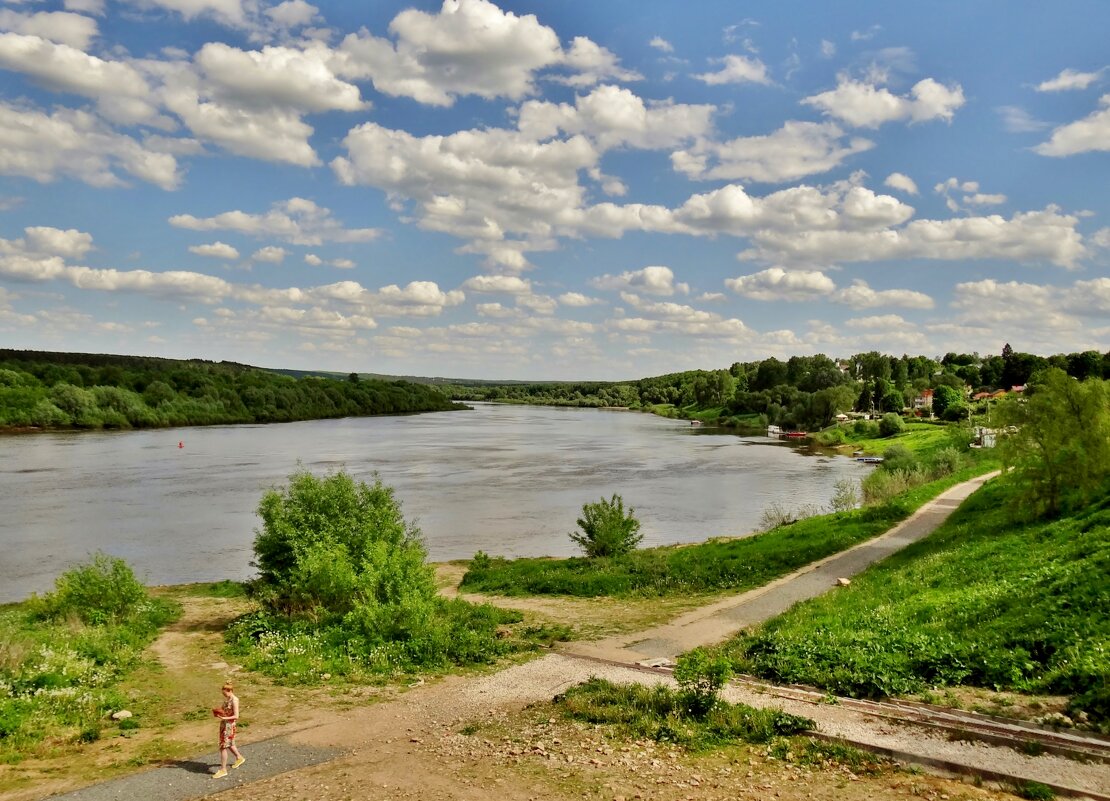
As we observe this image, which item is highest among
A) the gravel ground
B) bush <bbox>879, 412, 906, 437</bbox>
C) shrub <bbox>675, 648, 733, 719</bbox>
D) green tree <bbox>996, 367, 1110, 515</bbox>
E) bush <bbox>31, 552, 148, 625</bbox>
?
green tree <bbox>996, 367, 1110, 515</bbox>

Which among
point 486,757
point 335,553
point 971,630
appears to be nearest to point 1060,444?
point 971,630

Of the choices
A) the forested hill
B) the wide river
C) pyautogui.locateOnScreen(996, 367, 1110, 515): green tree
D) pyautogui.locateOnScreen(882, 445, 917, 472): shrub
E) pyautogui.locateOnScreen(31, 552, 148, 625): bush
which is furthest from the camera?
the forested hill

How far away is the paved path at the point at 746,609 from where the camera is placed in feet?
50.2

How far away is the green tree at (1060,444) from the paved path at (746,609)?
160 inches

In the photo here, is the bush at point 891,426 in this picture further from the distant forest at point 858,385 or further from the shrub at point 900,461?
the shrub at point 900,461

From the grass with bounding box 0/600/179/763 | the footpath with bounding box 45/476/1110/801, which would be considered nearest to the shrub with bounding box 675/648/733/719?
the footpath with bounding box 45/476/1110/801

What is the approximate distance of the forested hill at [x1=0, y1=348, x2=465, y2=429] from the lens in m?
99.7

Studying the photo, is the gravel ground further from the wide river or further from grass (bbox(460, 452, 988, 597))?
the wide river

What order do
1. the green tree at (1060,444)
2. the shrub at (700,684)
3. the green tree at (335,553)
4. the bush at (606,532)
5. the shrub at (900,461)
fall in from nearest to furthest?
1. the shrub at (700,684)
2. the green tree at (335,553)
3. the green tree at (1060,444)
4. the bush at (606,532)
5. the shrub at (900,461)

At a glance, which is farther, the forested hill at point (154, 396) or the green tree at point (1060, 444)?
the forested hill at point (154, 396)

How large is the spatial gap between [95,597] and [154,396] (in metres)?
108

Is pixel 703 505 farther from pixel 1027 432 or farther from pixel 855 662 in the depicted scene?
pixel 855 662

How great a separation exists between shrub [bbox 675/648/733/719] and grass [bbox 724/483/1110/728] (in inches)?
63.9

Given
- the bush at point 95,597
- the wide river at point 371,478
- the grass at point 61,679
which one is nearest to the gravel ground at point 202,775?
the grass at point 61,679
